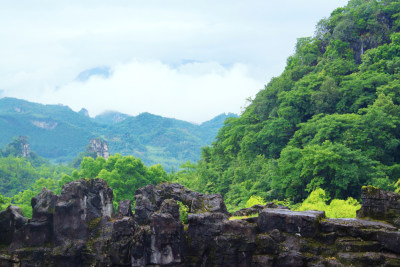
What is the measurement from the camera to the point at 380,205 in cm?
1695

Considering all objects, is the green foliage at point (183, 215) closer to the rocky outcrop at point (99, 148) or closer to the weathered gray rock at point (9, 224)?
the weathered gray rock at point (9, 224)

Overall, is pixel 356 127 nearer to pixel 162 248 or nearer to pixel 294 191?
pixel 294 191

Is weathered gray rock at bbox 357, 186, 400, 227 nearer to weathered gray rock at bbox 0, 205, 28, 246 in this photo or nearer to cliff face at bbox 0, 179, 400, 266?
cliff face at bbox 0, 179, 400, 266

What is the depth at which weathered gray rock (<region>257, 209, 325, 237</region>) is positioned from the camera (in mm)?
16328

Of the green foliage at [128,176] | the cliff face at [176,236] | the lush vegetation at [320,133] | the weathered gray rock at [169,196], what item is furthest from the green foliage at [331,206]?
the green foliage at [128,176]

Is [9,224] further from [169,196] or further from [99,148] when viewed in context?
[99,148]

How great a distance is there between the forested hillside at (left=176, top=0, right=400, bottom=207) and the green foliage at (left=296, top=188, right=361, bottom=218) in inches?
63.7

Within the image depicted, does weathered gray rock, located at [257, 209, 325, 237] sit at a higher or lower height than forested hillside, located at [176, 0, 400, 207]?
lower

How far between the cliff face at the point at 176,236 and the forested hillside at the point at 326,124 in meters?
18.1

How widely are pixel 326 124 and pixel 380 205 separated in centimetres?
2349

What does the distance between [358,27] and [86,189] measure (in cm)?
4842


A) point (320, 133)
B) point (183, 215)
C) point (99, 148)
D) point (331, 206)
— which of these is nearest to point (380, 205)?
point (183, 215)

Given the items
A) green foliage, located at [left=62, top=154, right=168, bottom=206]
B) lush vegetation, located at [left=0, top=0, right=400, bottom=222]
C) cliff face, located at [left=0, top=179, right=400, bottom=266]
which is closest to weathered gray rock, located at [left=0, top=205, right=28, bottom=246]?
cliff face, located at [left=0, top=179, right=400, bottom=266]

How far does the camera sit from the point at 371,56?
50.8 metres
